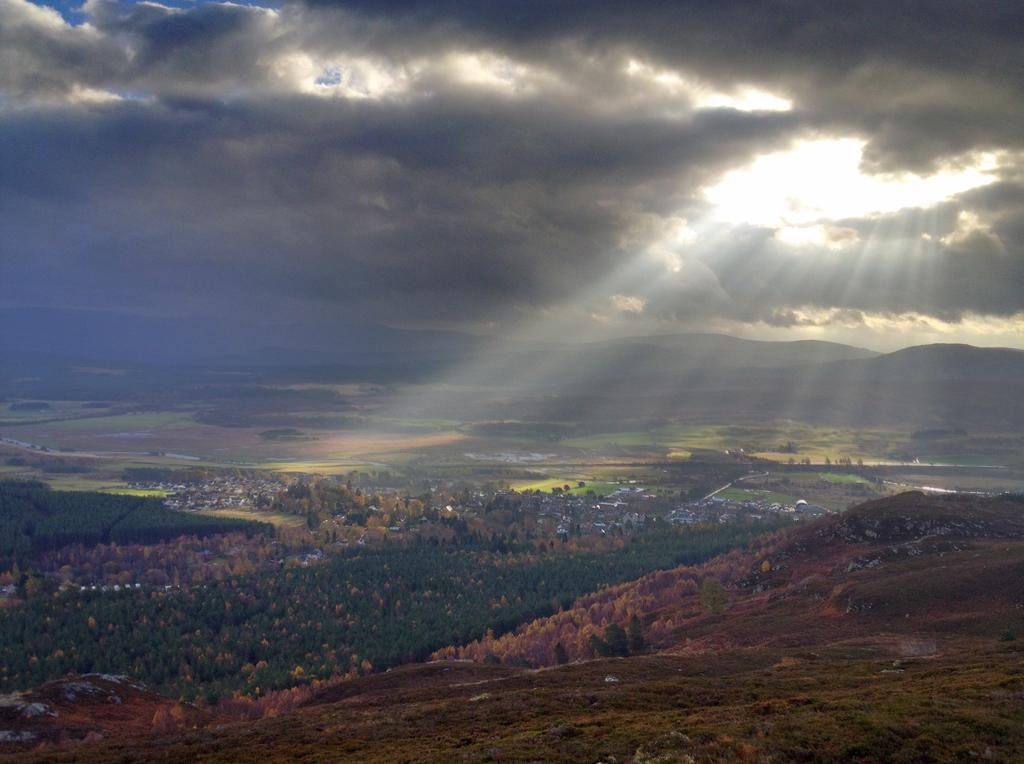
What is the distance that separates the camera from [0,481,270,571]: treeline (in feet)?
458

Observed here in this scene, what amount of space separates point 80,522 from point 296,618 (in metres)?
81.3

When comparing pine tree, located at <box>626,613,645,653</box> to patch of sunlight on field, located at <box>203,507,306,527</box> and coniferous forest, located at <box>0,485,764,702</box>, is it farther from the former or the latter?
patch of sunlight on field, located at <box>203,507,306,527</box>

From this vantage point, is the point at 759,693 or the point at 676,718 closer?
the point at 676,718

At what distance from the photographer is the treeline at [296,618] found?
84.8m

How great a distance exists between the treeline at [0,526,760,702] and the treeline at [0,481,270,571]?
121ft

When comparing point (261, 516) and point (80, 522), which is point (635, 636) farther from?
point (80, 522)

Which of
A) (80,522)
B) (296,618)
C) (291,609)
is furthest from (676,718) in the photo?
(80,522)

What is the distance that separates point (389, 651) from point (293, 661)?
1286 centimetres

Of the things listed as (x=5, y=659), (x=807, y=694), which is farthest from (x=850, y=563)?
(x=5, y=659)

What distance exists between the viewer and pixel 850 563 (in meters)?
93.6

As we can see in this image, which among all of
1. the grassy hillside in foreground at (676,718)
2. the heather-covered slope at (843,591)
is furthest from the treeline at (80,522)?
the grassy hillside in foreground at (676,718)

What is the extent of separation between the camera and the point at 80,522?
152375 millimetres

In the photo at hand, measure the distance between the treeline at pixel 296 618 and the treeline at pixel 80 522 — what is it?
121ft

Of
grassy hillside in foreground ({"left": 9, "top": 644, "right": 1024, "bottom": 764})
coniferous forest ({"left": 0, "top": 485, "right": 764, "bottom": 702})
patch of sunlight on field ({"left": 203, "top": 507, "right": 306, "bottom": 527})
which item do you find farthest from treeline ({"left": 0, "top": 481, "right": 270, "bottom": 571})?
grassy hillside in foreground ({"left": 9, "top": 644, "right": 1024, "bottom": 764})
